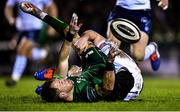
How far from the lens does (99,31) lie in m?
25.6

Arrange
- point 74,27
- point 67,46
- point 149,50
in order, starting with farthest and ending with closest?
point 149,50 < point 67,46 < point 74,27

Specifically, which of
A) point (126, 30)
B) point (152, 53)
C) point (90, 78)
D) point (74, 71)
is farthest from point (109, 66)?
point (152, 53)

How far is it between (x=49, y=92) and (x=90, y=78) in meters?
0.72

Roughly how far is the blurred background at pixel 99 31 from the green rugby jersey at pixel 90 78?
14424 mm

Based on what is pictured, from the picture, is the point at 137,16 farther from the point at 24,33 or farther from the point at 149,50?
the point at 24,33

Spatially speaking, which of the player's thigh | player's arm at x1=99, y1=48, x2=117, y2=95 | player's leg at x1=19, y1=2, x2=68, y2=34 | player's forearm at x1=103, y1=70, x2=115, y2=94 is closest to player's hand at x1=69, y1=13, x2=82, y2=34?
player's leg at x1=19, y1=2, x2=68, y2=34

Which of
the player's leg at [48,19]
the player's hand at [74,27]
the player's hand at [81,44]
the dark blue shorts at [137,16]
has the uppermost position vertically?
the dark blue shorts at [137,16]

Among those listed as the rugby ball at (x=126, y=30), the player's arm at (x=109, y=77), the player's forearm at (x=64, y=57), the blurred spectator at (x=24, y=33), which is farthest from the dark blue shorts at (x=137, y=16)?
the blurred spectator at (x=24, y=33)

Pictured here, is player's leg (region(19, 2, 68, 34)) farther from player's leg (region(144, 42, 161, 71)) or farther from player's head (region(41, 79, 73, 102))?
player's leg (region(144, 42, 161, 71))

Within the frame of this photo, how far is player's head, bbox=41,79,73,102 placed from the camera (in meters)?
9.48

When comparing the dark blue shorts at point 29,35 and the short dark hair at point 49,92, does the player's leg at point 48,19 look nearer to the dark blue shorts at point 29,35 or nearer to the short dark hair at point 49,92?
the short dark hair at point 49,92

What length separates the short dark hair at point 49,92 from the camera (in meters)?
9.52

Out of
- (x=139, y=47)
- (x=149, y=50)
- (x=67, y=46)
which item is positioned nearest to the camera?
(x=67, y=46)

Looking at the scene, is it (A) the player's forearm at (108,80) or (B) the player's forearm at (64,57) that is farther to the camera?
(B) the player's forearm at (64,57)
